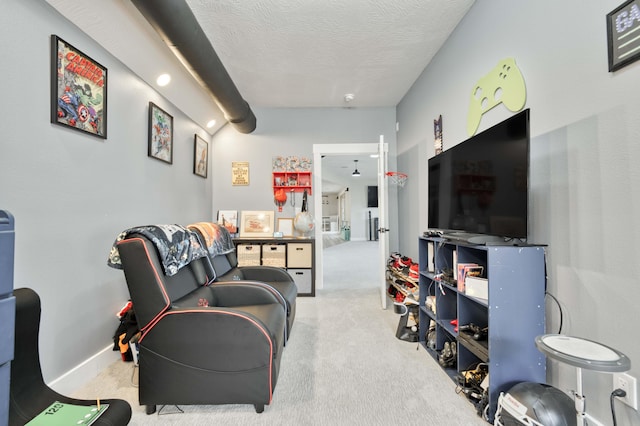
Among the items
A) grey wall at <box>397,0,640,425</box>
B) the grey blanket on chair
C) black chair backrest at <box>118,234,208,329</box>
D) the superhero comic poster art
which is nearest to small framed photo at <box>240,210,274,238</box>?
the grey blanket on chair

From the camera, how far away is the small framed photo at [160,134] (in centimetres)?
258

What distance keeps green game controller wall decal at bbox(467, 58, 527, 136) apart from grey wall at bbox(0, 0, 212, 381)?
282 cm

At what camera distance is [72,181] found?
5.85 ft

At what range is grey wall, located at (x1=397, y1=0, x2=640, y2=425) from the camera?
3.91 ft

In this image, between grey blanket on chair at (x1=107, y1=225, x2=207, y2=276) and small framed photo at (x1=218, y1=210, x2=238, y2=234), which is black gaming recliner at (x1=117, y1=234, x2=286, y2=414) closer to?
grey blanket on chair at (x1=107, y1=225, x2=207, y2=276)

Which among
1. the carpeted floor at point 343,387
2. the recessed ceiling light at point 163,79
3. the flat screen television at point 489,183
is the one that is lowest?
the carpeted floor at point 343,387

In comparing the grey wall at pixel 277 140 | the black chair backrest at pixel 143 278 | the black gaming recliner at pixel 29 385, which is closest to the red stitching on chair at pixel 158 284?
the black chair backrest at pixel 143 278

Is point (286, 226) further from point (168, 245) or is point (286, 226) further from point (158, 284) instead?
point (158, 284)

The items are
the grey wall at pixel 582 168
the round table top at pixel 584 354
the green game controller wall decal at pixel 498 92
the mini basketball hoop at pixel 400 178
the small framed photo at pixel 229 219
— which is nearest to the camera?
the round table top at pixel 584 354

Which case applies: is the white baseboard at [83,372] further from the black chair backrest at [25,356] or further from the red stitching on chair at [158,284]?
the red stitching on chair at [158,284]

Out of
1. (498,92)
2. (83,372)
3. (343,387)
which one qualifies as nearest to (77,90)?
(83,372)

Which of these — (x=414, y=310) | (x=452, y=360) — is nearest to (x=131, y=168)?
(x=414, y=310)

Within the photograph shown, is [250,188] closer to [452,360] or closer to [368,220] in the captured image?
[452,360]

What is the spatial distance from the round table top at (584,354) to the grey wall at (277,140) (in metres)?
3.37
